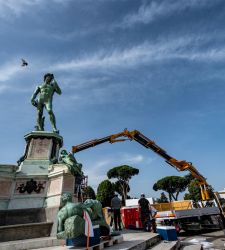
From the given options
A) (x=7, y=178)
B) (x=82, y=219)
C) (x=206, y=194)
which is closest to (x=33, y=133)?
(x=7, y=178)

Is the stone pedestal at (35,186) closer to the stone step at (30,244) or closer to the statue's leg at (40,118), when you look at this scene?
the stone step at (30,244)

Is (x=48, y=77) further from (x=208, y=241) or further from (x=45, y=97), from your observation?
(x=208, y=241)

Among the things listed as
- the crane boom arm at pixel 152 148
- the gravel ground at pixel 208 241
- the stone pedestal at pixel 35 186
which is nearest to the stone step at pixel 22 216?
the stone pedestal at pixel 35 186

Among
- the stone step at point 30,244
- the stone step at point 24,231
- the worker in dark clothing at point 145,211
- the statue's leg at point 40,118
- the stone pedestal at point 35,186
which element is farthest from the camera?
the statue's leg at point 40,118

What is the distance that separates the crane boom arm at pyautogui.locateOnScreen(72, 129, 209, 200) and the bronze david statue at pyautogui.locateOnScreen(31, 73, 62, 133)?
250 inches

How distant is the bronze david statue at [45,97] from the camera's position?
951 cm

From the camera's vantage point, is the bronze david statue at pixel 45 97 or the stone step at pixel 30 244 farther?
the bronze david statue at pixel 45 97

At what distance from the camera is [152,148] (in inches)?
639

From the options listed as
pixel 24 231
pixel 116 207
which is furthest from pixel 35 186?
pixel 116 207

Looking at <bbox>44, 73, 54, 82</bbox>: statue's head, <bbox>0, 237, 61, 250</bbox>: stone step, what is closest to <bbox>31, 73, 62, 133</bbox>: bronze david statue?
<bbox>44, 73, 54, 82</bbox>: statue's head

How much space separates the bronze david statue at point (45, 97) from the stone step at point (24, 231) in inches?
177

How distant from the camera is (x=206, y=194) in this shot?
50.5ft

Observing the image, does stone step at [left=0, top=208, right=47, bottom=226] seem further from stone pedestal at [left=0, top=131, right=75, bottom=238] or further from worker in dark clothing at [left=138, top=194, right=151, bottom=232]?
worker in dark clothing at [left=138, top=194, right=151, bottom=232]

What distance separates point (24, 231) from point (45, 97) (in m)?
6.33
